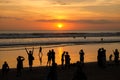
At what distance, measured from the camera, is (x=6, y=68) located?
22.1 m

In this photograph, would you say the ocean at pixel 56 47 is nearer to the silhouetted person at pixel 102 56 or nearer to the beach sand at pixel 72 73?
the beach sand at pixel 72 73

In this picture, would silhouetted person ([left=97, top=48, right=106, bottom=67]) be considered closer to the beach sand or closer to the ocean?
the beach sand

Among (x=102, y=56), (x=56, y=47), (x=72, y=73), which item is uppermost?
(x=56, y=47)

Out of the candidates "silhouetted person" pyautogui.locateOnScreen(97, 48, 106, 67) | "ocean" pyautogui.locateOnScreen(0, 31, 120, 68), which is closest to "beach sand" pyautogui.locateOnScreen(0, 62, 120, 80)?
"silhouetted person" pyautogui.locateOnScreen(97, 48, 106, 67)

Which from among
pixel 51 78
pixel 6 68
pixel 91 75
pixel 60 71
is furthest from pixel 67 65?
pixel 51 78

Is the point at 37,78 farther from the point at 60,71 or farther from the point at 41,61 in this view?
the point at 41,61

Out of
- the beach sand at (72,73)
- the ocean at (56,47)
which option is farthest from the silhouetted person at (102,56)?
the ocean at (56,47)

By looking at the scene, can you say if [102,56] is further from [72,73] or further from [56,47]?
[56,47]

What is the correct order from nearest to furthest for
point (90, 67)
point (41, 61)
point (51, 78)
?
point (51, 78) → point (90, 67) → point (41, 61)

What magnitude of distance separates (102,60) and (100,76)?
4279 millimetres

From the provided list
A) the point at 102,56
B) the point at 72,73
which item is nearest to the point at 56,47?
the point at 102,56

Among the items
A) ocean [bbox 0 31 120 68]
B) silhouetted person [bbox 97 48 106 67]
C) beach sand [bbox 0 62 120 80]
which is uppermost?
ocean [bbox 0 31 120 68]

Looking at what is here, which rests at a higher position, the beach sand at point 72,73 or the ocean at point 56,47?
the ocean at point 56,47

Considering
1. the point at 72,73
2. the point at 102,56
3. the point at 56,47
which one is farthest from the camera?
the point at 56,47
